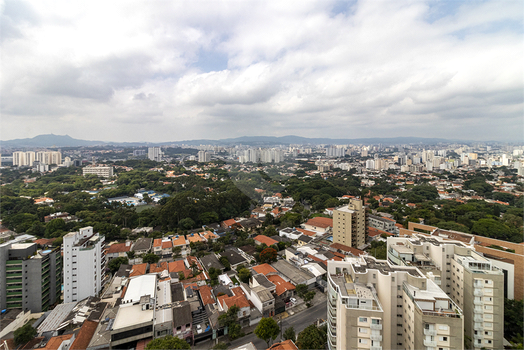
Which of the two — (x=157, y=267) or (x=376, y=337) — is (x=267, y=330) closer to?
(x=376, y=337)

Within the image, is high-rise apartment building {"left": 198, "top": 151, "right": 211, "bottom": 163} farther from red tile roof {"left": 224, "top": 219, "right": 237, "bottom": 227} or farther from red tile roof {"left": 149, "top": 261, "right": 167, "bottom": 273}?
red tile roof {"left": 149, "top": 261, "right": 167, "bottom": 273}

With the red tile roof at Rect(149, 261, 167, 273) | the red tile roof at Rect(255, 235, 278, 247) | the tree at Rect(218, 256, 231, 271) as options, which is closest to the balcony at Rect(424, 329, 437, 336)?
the tree at Rect(218, 256, 231, 271)

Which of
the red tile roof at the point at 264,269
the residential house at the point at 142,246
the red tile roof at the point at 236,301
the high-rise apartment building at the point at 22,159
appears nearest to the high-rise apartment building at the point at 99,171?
the high-rise apartment building at the point at 22,159

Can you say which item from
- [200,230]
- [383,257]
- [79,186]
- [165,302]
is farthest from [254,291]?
[79,186]

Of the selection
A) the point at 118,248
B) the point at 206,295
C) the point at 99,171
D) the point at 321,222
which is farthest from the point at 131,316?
the point at 99,171

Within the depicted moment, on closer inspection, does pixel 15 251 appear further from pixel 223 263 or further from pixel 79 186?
pixel 79 186

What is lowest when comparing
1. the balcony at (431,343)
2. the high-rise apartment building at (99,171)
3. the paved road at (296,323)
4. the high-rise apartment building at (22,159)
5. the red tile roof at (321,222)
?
the paved road at (296,323)

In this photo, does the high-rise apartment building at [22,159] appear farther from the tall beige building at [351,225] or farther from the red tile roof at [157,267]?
the tall beige building at [351,225]
